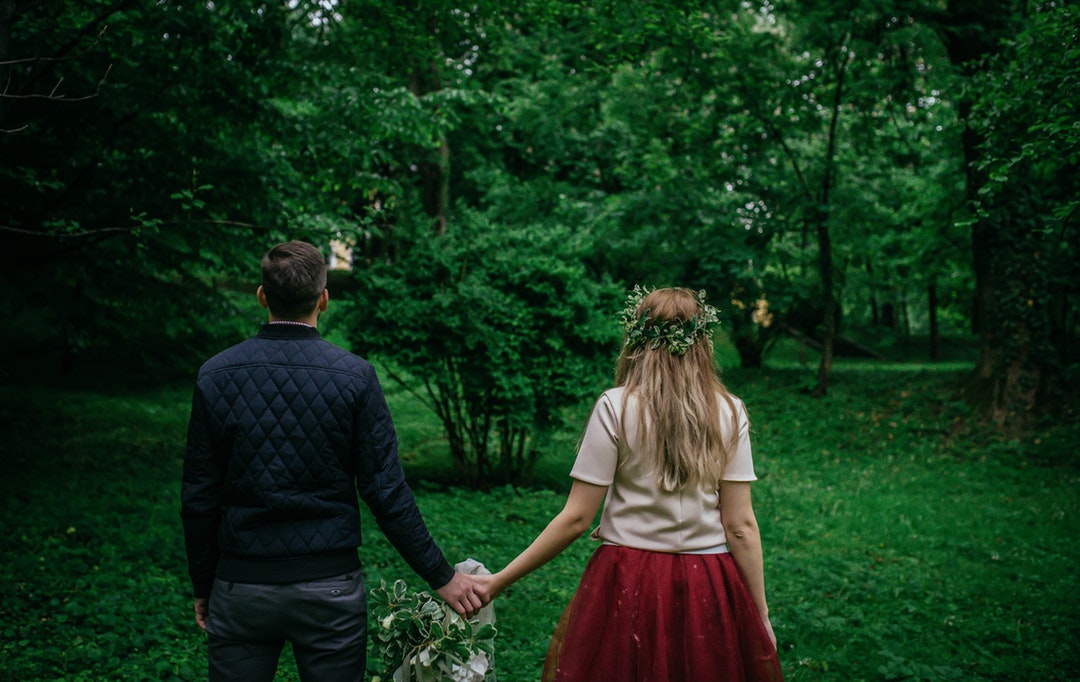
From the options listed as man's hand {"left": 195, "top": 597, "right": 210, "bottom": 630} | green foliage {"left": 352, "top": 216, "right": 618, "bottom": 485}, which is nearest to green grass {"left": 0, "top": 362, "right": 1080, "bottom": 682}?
green foliage {"left": 352, "top": 216, "right": 618, "bottom": 485}

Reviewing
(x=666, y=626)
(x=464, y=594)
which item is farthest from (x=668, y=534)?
(x=464, y=594)

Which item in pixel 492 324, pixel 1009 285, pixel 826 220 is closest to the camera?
pixel 492 324

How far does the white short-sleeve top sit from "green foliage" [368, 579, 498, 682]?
0.66 meters

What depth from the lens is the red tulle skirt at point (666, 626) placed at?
2.77 metres

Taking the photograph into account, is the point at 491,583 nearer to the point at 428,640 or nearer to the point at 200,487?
the point at 428,640

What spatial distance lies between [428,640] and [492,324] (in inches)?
235

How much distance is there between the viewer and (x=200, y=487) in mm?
2691

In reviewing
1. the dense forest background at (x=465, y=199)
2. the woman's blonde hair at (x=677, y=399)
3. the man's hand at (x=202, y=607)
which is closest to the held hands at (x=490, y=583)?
the woman's blonde hair at (x=677, y=399)

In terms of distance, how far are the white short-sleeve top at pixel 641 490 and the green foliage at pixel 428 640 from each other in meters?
0.66

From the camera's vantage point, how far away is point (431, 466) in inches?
420

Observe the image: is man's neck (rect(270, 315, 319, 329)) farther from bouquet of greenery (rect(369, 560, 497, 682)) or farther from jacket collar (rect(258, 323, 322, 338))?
bouquet of greenery (rect(369, 560, 497, 682))

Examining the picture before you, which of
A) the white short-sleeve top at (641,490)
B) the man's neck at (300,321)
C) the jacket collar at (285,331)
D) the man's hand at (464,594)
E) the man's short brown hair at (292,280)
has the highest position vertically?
the man's short brown hair at (292,280)

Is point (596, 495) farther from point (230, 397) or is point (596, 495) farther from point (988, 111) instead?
point (988, 111)

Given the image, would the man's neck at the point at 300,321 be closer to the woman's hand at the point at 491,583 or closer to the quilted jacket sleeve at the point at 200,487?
the quilted jacket sleeve at the point at 200,487
